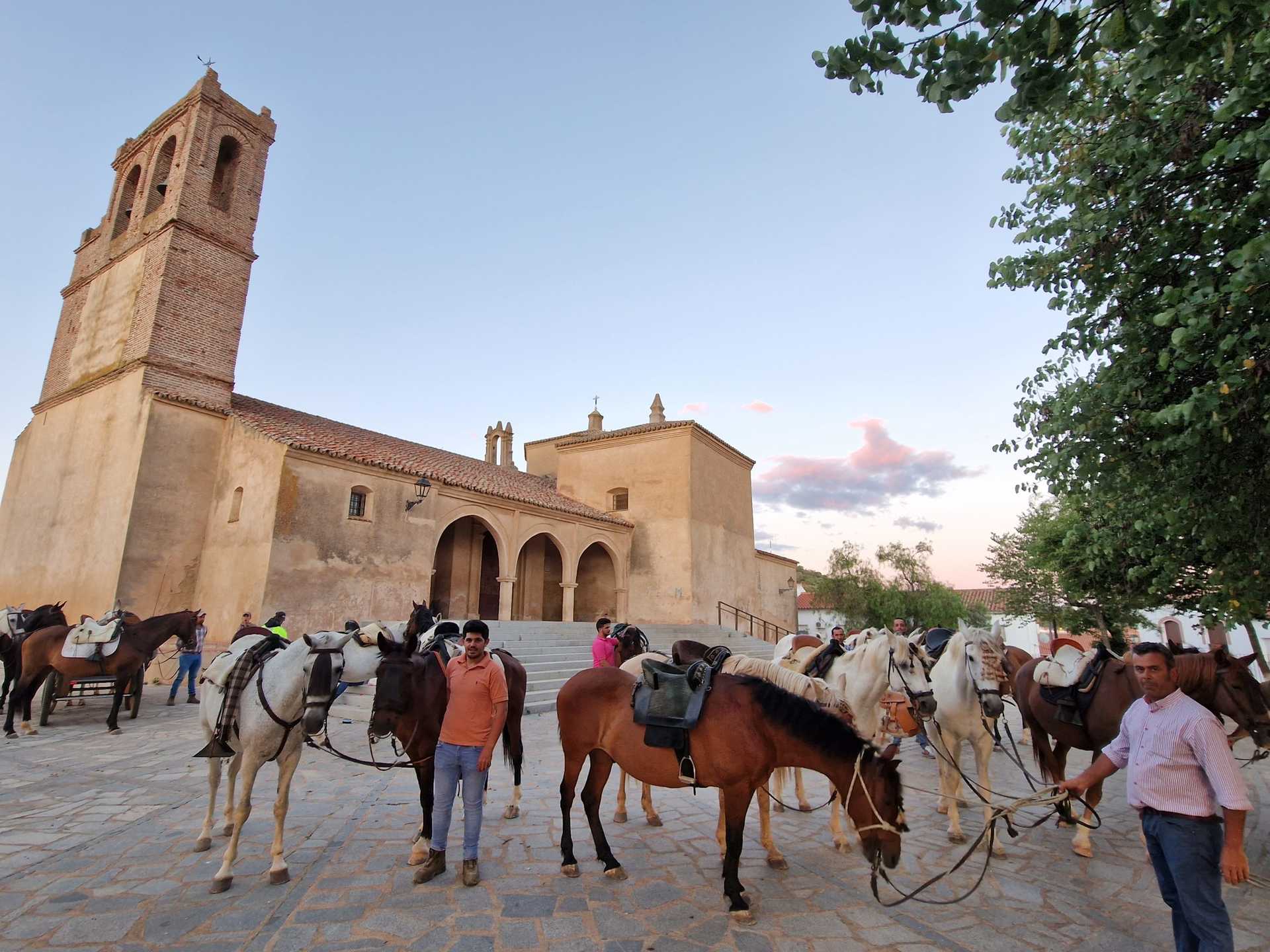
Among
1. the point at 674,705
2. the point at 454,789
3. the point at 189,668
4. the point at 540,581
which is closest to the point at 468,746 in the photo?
the point at 454,789

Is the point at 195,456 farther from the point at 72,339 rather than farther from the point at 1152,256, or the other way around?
the point at 1152,256

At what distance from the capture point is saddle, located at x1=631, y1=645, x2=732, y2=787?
438 cm

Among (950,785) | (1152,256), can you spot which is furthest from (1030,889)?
(1152,256)

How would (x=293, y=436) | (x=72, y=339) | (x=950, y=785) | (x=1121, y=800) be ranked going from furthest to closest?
(x=72, y=339)
(x=293, y=436)
(x=1121, y=800)
(x=950, y=785)

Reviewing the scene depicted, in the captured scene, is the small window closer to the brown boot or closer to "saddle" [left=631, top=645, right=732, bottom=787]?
the brown boot

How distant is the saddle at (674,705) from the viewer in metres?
4.38

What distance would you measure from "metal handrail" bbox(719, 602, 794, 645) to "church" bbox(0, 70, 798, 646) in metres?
2.79

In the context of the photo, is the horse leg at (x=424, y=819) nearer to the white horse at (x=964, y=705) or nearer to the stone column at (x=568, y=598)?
the white horse at (x=964, y=705)

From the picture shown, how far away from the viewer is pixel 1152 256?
5910mm

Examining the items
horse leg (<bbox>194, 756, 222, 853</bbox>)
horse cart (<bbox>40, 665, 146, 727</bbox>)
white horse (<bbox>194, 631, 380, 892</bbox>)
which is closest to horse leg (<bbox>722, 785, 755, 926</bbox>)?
white horse (<bbox>194, 631, 380, 892</bbox>)

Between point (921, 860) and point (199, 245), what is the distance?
21931 millimetres

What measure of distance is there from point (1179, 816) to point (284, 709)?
547 cm

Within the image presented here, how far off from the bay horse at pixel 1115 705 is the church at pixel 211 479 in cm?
1412

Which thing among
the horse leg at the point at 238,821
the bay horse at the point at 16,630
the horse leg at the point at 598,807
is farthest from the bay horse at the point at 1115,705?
the bay horse at the point at 16,630
